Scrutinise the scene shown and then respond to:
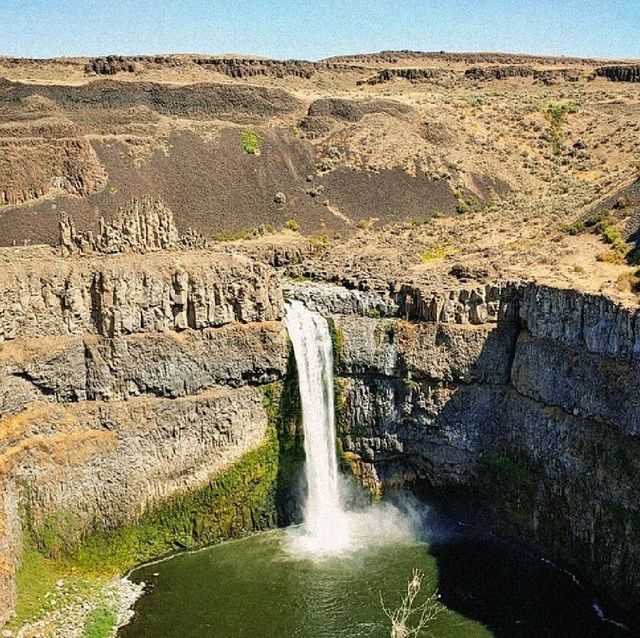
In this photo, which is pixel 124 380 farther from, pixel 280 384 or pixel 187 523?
pixel 280 384

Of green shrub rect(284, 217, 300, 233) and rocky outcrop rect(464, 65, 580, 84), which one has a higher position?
rocky outcrop rect(464, 65, 580, 84)

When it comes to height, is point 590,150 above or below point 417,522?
above

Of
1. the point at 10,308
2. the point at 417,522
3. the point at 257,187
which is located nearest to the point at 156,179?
the point at 257,187

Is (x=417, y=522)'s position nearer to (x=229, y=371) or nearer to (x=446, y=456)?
→ (x=446, y=456)

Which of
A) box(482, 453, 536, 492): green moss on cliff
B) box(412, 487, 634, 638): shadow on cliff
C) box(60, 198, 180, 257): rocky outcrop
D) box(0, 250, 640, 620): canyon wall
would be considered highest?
box(60, 198, 180, 257): rocky outcrop

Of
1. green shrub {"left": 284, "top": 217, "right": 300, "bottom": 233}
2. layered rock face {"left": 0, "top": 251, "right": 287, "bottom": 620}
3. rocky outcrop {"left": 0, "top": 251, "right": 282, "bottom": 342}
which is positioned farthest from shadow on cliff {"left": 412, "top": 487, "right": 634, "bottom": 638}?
green shrub {"left": 284, "top": 217, "right": 300, "bottom": 233}

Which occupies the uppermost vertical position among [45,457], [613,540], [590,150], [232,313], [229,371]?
[590,150]

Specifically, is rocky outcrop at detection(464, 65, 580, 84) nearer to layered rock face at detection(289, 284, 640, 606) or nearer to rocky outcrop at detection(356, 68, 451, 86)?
rocky outcrop at detection(356, 68, 451, 86)
